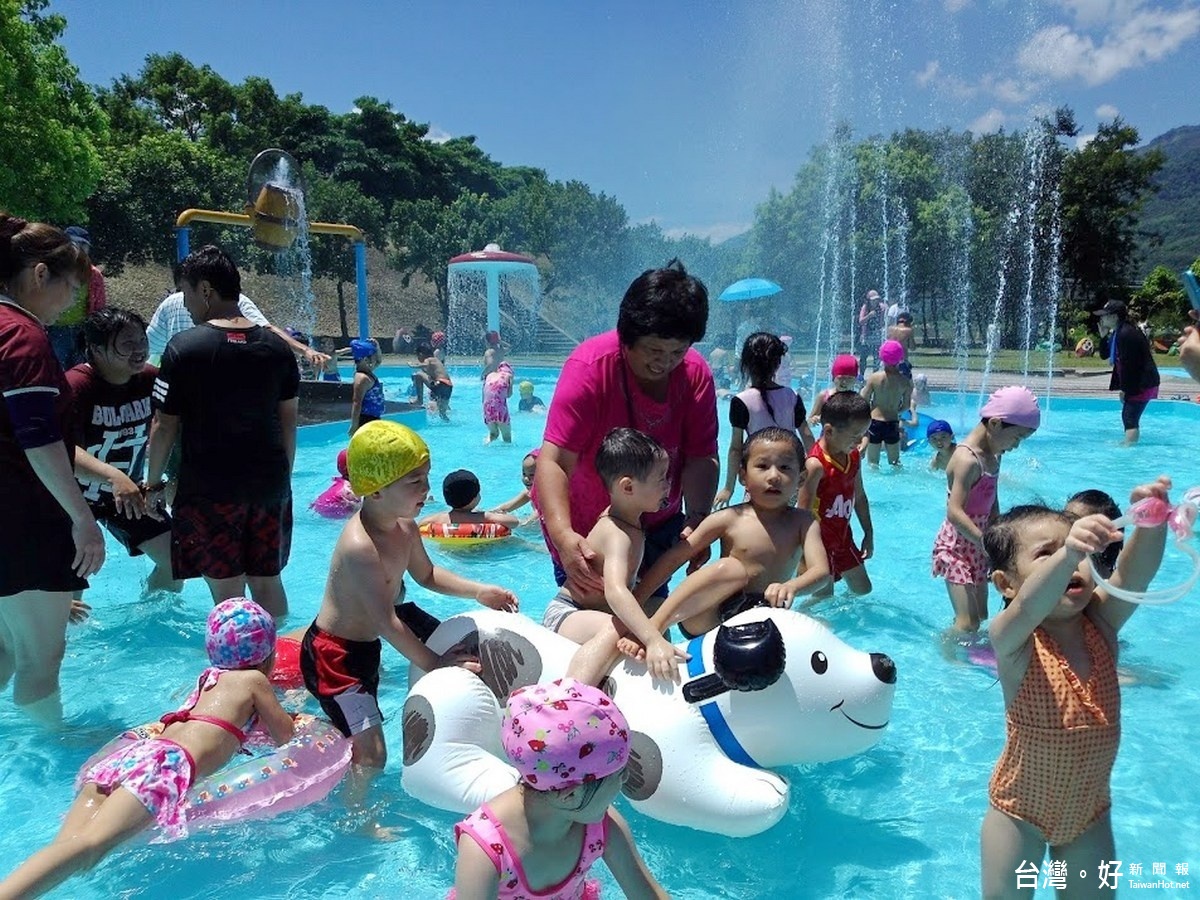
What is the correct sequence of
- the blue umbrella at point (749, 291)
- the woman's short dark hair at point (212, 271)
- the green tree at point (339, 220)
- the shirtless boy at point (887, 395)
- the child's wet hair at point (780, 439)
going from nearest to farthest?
the child's wet hair at point (780, 439)
the woman's short dark hair at point (212, 271)
the shirtless boy at point (887, 395)
the blue umbrella at point (749, 291)
the green tree at point (339, 220)

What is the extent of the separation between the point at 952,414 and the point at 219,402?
14440 mm

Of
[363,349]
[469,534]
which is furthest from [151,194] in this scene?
[469,534]

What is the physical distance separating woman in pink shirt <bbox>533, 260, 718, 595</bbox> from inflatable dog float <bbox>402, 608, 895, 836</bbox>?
523 millimetres

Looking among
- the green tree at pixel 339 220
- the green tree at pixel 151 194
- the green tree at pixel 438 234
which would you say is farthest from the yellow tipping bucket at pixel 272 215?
the green tree at pixel 438 234

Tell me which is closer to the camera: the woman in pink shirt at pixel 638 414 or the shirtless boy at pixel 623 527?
the shirtless boy at pixel 623 527

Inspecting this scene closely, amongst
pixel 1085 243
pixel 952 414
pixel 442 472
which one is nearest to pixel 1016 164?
pixel 1085 243

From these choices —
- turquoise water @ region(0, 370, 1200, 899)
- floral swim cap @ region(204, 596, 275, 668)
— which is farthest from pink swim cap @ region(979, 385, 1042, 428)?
floral swim cap @ region(204, 596, 275, 668)

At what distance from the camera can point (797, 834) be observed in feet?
9.96

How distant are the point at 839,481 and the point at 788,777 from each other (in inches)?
75.0

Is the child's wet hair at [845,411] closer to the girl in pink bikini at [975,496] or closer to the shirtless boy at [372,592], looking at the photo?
the girl in pink bikini at [975,496]

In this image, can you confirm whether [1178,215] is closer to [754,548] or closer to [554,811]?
[754,548]

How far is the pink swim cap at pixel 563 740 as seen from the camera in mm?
1783

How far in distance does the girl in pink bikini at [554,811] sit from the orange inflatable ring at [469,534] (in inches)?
178

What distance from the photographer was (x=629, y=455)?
9.73ft
